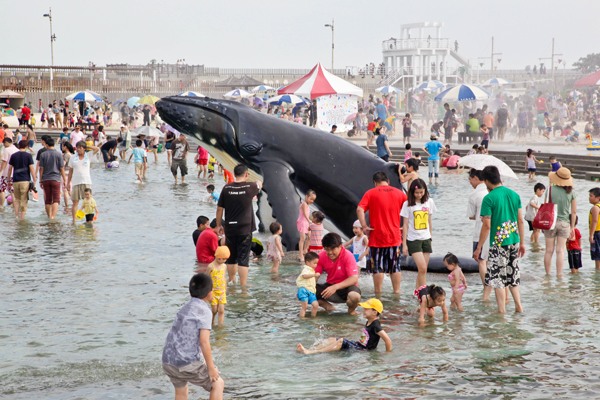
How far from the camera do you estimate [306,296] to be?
40.0 ft

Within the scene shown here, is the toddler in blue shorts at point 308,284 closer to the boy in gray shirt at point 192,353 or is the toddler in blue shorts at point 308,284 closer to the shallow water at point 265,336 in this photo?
the shallow water at point 265,336

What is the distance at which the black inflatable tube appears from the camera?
49.3 ft

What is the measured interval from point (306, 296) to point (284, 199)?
160 inches

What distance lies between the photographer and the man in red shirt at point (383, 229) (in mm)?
13164

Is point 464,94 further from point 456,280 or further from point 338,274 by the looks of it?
point 338,274

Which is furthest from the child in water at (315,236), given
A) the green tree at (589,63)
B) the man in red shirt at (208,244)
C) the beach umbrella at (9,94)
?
the green tree at (589,63)

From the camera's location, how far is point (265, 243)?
17.7 m

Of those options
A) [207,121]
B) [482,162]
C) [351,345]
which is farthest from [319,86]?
[351,345]

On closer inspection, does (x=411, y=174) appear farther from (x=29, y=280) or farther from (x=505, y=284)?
(x=29, y=280)

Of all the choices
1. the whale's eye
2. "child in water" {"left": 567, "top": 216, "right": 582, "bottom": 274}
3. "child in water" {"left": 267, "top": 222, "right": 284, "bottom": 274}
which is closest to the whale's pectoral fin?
the whale's eye

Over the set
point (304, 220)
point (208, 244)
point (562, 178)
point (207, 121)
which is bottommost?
point (208, 244)

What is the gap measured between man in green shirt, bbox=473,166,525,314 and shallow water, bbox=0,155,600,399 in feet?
1.75

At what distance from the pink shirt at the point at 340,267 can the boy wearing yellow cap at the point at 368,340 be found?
176 cm

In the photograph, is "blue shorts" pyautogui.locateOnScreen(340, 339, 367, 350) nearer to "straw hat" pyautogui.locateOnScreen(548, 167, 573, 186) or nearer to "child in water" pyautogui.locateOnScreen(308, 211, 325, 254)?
"child in water" pyautogui.locateOnScreen(308, 211, 325, 254)
